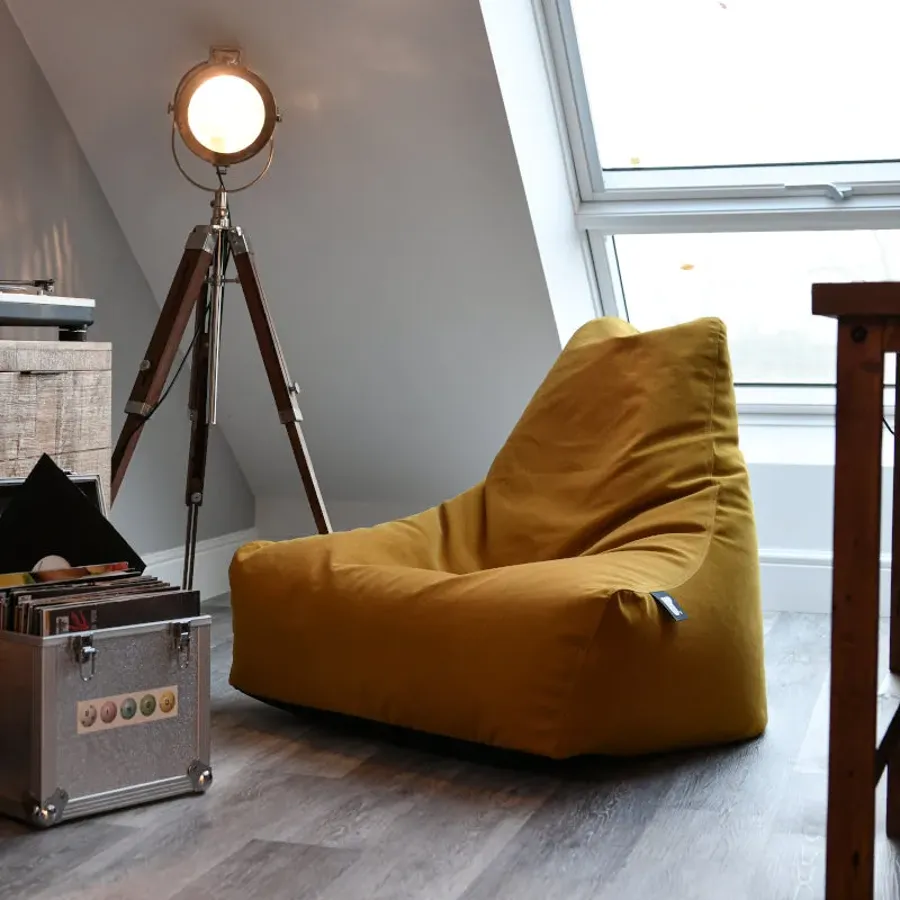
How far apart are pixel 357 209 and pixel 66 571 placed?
5.11ft

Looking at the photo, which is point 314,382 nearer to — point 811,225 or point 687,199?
point 687,199

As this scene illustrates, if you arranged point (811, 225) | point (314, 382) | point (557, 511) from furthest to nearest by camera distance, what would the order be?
point (314, 382) < point (811, 225) < point (557, 511)

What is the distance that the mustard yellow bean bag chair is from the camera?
2.38m

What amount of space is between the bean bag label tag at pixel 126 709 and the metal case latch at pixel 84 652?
5 cm

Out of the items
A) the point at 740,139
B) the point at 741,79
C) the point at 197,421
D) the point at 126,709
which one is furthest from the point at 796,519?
the point at 126,709

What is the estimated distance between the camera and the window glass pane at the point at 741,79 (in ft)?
11.8

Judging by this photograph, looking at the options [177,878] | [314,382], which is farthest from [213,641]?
[177,878]

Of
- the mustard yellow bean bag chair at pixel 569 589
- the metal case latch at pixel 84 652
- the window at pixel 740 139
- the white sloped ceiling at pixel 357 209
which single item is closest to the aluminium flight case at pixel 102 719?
the metal case latch at pixel 84 652

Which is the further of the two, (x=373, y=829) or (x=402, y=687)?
(x=402, y=687)

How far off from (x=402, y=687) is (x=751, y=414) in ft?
6.64

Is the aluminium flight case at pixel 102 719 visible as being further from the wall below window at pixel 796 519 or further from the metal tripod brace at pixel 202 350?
the wall below window at pixel 796 519

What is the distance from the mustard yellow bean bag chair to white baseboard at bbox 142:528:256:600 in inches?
44.7

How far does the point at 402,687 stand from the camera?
8.32 feet

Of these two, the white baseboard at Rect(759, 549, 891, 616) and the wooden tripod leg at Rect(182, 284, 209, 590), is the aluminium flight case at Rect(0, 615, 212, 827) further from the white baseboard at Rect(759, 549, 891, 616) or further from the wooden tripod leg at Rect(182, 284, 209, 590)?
the white baseboard at Rect(759, 549, 891, 616)
